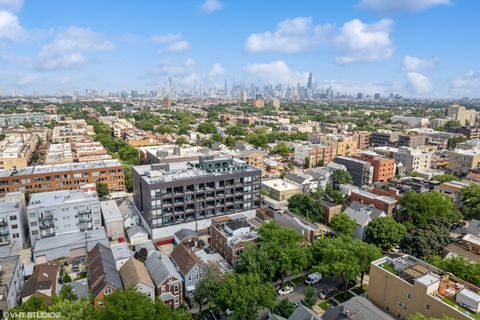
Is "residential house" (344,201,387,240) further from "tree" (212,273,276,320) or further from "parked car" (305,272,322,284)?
"tree" (212,273,276,320)

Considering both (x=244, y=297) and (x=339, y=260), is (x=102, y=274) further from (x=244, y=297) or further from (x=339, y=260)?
(x=339, y=260)

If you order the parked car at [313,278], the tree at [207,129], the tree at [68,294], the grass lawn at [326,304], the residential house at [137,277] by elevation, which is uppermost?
the tree at [207,129]

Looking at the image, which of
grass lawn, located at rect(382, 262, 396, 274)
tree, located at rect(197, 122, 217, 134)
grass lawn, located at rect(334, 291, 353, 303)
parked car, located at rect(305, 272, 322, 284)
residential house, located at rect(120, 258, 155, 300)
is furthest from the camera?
tree, located at rect(197, 122, 217, 134)

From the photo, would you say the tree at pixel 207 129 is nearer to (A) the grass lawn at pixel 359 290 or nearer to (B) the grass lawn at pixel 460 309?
(A) the grass lawn at pixel 359 290

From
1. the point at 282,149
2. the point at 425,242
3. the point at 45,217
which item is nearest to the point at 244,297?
the point at 425,242

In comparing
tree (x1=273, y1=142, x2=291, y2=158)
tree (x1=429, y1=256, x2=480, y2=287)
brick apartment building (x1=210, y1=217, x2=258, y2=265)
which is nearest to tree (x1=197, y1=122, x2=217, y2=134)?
tree (x1=273, y1=142, x2=291, y2=158)

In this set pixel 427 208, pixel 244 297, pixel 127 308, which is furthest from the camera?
pixel 427 208

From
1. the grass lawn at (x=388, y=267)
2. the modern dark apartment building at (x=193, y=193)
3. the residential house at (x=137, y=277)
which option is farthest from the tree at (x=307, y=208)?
the residential house at (x=137, y=277)
